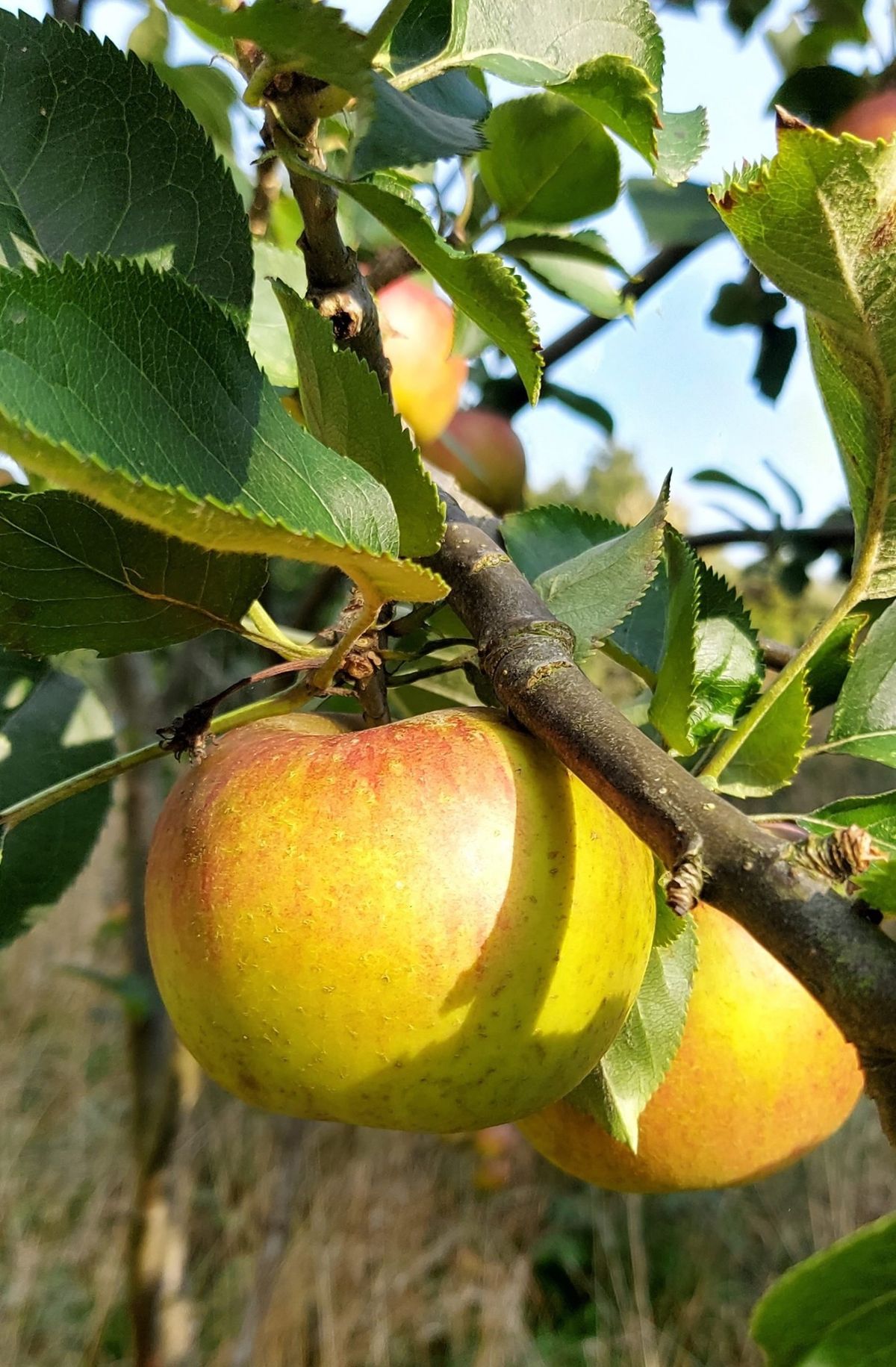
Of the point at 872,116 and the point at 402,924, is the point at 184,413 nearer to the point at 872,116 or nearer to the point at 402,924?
the point at 402,924

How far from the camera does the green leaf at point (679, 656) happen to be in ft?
1.26

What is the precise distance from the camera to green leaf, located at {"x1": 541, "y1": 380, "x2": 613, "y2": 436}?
1.09 meters

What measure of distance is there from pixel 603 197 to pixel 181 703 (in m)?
0.64

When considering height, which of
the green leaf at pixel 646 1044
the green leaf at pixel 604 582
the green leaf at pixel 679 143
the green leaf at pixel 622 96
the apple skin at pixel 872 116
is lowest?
the green leaf at pixel 646 1044

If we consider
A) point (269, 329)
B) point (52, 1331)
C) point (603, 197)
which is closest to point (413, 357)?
point (603, 197)

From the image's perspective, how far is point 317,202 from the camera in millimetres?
326

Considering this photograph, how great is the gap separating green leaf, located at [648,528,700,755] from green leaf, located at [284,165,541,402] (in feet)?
0.35

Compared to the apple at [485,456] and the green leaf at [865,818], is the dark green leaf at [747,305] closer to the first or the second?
the apple at [485,456]

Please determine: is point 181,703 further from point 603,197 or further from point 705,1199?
point 705,1199

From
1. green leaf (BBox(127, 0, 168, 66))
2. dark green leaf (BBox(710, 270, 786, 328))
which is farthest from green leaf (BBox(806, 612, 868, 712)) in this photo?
green leaf (BBox(127, 0, 168, 66))

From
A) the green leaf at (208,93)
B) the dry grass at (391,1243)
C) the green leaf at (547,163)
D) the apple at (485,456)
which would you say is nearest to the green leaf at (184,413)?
the green leaf at (547,163)

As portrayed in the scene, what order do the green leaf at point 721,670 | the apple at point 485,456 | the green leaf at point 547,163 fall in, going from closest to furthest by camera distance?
the green leaf at point 721,670
the green leaf at point 547,163
the apple at point 485,456

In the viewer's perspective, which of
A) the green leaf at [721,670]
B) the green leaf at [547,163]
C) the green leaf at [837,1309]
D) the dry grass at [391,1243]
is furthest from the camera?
the dry grass at [391,1243]

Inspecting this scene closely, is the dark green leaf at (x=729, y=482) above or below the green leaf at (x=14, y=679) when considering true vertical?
below
